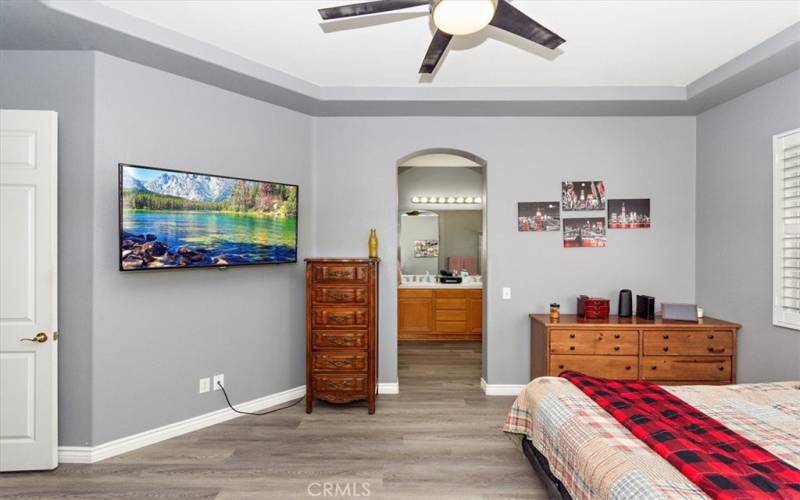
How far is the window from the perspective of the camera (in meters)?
2.90

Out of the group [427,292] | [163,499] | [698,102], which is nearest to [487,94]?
[698,102]

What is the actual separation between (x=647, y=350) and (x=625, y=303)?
0.50 meters

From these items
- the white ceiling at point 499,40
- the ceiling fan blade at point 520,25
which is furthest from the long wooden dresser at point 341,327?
the ceiling fan blade at point 520,25

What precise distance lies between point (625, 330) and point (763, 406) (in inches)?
53.5

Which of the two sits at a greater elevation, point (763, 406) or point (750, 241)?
point (750, 241)

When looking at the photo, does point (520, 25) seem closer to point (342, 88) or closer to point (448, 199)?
point (342, 88)

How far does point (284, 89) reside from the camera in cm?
340

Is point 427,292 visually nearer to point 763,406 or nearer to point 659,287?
Result: point 659,287

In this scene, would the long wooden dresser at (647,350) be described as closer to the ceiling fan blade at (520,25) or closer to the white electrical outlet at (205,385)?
the ceiling fan blade at (520,25)

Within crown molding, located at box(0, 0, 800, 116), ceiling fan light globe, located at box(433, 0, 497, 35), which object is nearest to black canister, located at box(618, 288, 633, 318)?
crown molding, located at box(0, 0, 800, 116)

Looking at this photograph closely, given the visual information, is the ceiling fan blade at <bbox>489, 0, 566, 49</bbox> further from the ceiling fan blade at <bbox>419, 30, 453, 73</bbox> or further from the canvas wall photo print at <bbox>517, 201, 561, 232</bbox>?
the canvas wall photo print at <bbox>517, 201, 561, 232</bbox>

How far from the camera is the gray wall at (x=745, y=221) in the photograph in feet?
9.99

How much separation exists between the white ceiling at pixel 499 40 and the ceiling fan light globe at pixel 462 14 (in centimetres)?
68

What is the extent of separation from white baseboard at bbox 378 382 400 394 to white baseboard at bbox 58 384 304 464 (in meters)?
0.81
